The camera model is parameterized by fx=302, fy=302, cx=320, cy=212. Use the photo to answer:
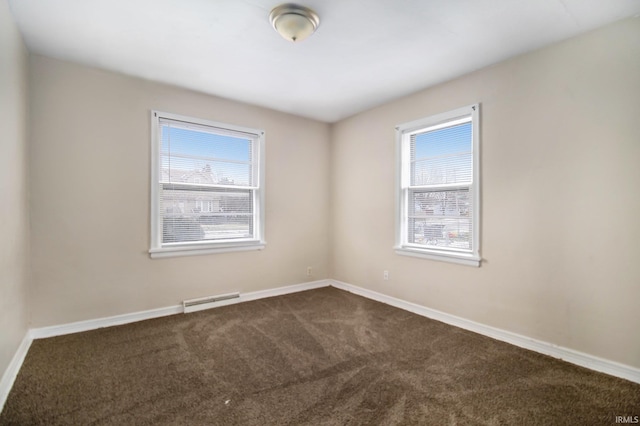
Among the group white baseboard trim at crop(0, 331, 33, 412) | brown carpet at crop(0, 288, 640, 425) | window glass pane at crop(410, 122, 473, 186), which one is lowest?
brown carpet at crop(0, 288, 640, 425)

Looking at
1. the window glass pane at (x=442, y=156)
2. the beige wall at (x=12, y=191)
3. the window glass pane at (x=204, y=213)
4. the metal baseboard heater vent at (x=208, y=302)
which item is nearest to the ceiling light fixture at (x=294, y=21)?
the beige wall at (x=12, y=191)

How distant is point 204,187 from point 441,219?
281cm

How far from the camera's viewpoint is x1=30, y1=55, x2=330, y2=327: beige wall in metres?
2.78

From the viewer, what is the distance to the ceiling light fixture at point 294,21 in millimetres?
2076

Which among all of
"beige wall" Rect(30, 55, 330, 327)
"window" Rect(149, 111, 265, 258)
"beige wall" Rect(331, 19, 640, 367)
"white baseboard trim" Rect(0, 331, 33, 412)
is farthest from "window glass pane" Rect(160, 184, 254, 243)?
"beige wall" Rect(331, 19, 640, 367)

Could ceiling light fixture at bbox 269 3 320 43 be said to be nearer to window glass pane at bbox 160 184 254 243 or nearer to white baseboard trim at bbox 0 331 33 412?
window glass pane at bbox 160 184 254 243

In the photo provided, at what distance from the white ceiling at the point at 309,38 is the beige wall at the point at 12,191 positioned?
0.29m

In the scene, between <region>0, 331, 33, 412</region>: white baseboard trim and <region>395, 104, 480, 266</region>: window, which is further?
<region>395, 104, 480, 266</region>: window

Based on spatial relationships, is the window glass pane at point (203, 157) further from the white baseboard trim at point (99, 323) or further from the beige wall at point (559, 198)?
the beige wall at point (559, 198)

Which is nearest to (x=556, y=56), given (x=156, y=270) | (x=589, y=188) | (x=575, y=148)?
(x=575, y=148)

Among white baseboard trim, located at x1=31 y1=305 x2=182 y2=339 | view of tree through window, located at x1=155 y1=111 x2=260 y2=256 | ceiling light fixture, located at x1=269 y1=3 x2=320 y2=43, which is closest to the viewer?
ceiling light fixture, located at x1=269 y1=3 x2=320 y2=43

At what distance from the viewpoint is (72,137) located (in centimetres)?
290

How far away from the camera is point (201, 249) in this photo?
3.61 m

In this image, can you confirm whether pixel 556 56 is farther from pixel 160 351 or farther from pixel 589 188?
pixel 160 351
